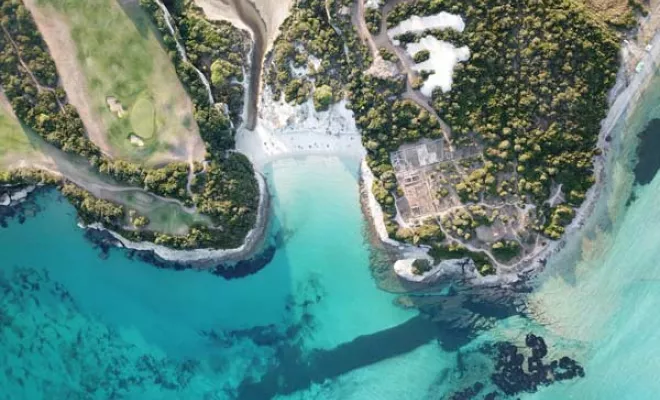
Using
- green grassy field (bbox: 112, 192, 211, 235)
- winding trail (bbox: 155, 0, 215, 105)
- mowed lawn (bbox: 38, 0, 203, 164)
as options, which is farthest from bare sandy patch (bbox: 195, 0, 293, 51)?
green grassy field (bbox: 112, 192, 211, 235)

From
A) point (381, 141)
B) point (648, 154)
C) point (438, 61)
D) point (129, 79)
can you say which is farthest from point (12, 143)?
point (648, 154)

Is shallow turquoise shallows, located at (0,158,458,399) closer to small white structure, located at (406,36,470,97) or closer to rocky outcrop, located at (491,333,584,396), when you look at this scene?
rocky outcrop, located at (491,333,584,396)

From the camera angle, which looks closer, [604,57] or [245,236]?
[604,57]

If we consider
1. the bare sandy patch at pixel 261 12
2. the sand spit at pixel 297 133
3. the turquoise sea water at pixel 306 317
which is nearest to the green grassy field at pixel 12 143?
the turquoise sea water at pixel 306 317

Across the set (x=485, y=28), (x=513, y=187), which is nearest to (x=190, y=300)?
(x=513, y=187)

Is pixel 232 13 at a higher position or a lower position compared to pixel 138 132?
higher

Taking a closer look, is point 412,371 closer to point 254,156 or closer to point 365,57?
point 254,156

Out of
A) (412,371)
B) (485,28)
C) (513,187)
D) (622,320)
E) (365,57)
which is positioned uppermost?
(485,28)
